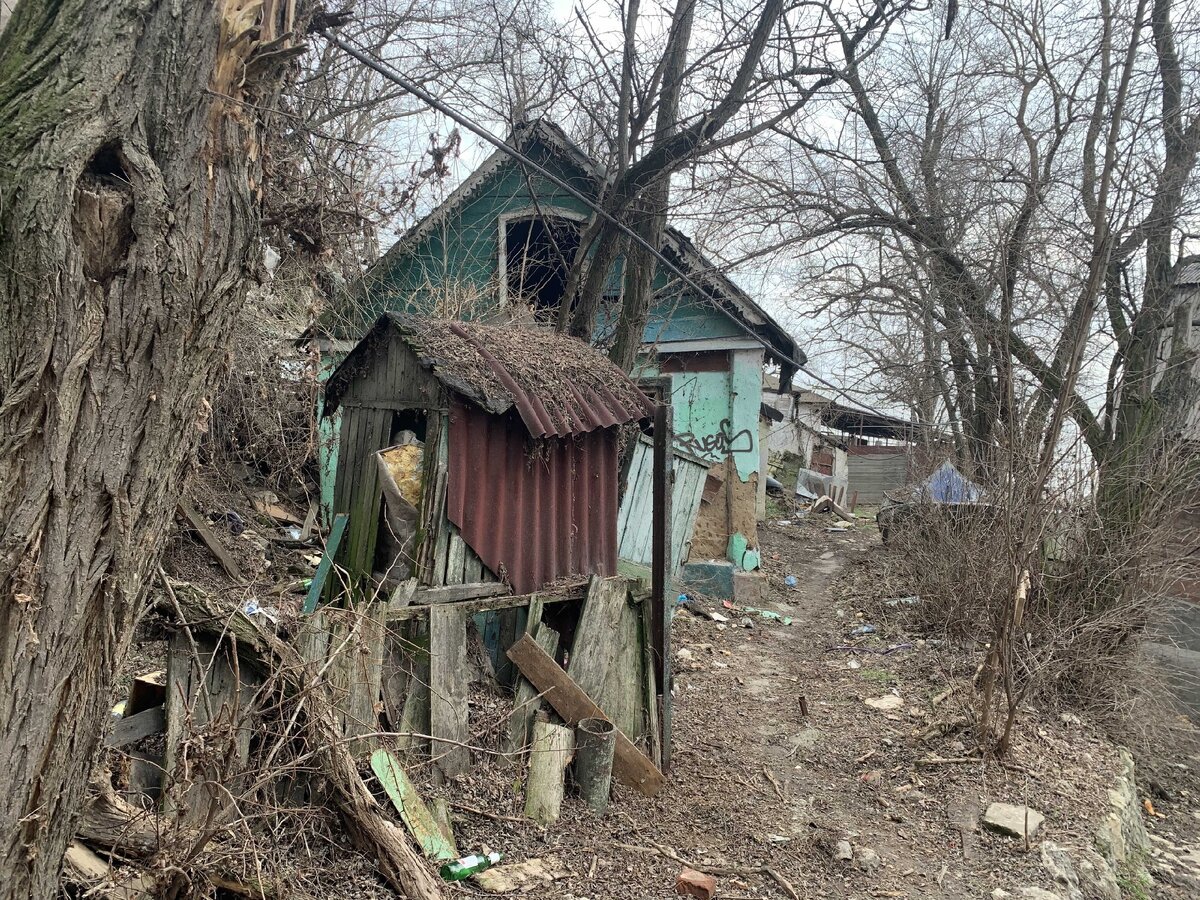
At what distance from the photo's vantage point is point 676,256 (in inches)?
414

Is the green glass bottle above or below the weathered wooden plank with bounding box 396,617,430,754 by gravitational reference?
below

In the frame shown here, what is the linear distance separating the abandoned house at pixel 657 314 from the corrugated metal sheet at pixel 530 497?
4.79m

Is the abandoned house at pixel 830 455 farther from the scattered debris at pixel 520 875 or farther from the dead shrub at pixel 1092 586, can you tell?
the scattered debris at pixel 520 875

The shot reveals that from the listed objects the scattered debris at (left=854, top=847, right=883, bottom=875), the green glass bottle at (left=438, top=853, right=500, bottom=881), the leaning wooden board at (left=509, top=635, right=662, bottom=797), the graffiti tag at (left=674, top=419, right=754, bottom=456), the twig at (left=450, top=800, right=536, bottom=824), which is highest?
the graffiti tag at (left=674, top=419, right=754, bottom=456)

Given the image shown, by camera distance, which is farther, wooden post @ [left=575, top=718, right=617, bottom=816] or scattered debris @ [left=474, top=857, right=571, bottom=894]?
wooden post @ [left=575, top=718, right=617, bottom=816]

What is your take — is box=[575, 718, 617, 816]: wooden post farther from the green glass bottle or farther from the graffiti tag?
the graffiti tag

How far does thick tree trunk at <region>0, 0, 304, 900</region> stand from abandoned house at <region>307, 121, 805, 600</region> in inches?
318

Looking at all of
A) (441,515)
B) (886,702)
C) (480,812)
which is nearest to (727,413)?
(886,702)

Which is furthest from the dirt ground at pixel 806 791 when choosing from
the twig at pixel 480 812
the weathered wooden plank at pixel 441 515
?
the weathered wooden plank at pixel 441 515

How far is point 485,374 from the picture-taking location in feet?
16.3

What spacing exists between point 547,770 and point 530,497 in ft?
5.62

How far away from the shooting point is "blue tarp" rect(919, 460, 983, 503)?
930cm

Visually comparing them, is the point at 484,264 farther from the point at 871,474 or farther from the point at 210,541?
the point at 871,474

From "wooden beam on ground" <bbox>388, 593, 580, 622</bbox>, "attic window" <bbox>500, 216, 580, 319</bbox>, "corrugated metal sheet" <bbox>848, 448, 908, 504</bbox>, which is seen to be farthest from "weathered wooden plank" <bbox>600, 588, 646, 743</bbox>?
"corrugated metal sheet" <bbox>848, 448, 908, 504</bbox>
